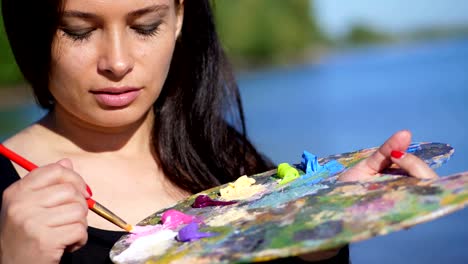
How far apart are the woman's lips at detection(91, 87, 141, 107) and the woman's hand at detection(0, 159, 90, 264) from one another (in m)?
0.40

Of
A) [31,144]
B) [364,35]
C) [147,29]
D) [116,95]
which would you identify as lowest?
[364,35]

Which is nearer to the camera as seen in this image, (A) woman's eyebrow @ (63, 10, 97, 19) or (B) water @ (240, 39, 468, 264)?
(A) woman's eyebrow @ (63, 10, 97, 19)

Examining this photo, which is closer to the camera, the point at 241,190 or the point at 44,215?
the point at 44,215

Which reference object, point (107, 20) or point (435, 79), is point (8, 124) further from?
point (107, 20)

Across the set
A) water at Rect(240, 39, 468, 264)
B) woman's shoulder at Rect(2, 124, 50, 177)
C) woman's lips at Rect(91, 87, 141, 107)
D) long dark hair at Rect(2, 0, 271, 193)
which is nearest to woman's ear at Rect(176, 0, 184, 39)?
long dark hair at Rect(2, 0, 271, 193)

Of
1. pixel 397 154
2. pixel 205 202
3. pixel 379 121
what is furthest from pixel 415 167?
pixel 379 121

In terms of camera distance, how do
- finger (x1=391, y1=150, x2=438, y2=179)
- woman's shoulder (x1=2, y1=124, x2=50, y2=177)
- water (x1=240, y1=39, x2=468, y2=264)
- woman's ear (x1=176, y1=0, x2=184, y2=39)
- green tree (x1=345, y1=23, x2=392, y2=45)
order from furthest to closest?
green tree (x1=345, y1=23, x2=392, y2=45) < water (x1=240, y1=39, x2=468, y2=264) < woman's ear (x1=176, y1=0, x2=184, y2=39) < woman's shoulder (x1=2, y1=124, x2=50, y2=177) < finger (x1=391, y1=150, x2=438, y2=179)

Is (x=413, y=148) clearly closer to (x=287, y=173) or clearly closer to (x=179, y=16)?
(x=287, y=173)

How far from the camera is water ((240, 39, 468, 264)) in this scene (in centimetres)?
390

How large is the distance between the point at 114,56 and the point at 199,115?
0.55 metres

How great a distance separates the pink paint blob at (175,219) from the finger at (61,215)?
0.20 metres

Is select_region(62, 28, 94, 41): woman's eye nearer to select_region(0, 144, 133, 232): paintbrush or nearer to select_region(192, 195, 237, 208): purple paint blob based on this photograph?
select_region(0, 144, 133, 232): paintbrush

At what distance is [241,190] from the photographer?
168cm

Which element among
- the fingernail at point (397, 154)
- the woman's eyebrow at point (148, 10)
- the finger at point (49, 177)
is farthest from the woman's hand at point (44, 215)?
the fingernail at point (397, 154)
